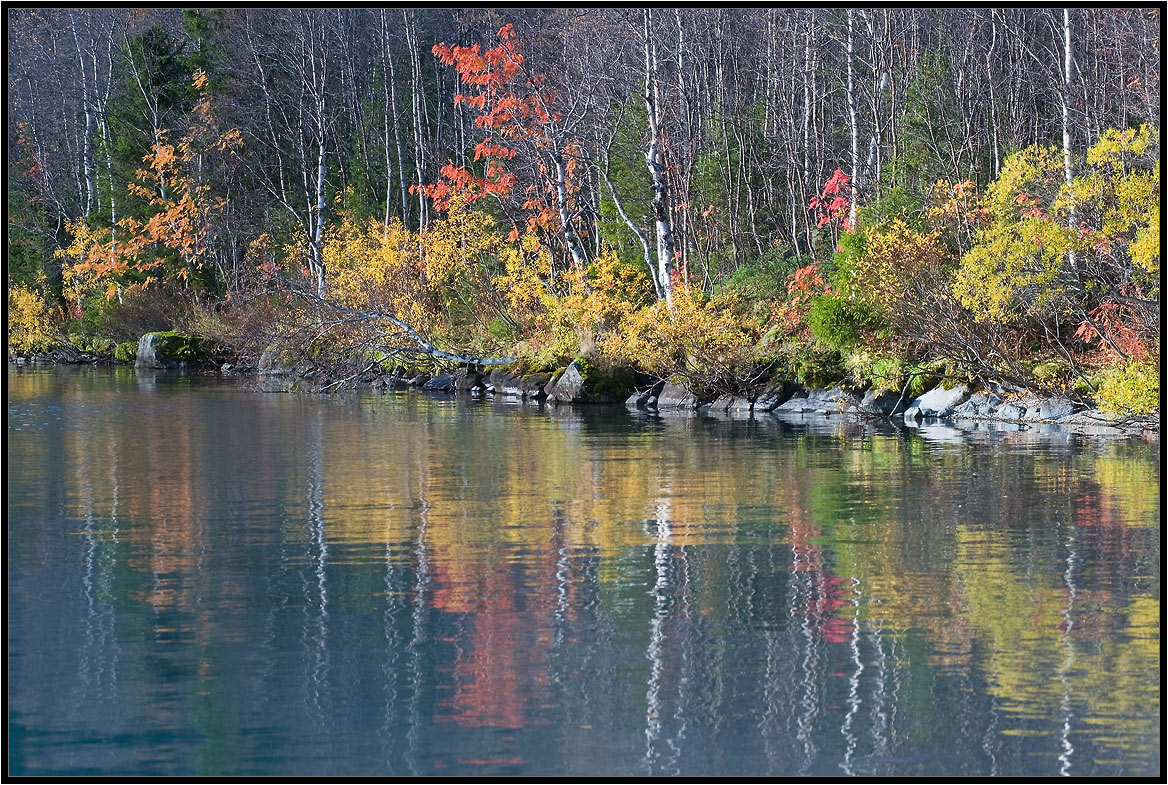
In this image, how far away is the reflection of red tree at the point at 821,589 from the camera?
926 centimetres

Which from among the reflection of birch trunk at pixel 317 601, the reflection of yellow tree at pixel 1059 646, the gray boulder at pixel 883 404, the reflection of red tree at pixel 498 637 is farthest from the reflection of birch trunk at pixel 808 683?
the gray boulder at pixel 883 404

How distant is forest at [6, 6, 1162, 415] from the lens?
80.1 feet

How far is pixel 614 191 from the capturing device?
109 feet

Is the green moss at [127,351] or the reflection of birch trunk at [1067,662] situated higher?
the green moss at [127,351]

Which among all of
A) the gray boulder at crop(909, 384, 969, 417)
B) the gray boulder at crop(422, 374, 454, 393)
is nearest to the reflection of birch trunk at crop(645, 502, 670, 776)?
the gray boulder at crop(909, 384, 969, 417)

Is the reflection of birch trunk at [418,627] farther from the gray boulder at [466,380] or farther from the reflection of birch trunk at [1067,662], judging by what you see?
the gray boulder at [466,380]

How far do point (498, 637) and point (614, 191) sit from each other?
2504cm

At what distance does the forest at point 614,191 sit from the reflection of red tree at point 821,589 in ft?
33.2

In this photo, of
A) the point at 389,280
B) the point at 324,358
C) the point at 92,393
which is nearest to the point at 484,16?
the point at 389,280

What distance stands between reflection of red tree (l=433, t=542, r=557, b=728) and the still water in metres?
0.03

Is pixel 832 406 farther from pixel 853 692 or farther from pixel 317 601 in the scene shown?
pixel 853 692

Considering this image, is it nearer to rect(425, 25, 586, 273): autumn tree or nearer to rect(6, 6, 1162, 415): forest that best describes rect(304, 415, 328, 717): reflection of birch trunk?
rect(6, 6, 1162, 415): forest

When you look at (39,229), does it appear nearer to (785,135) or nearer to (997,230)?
(785,135)

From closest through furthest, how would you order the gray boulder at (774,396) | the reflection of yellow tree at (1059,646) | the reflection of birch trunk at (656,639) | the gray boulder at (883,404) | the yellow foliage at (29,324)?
1. the reflection of birch trunk at (656,639)
2. the reflection of yellow tree at (1059,646)
3. the gray boulder at (883,404)
4. the gray boulder at (774,396)
5. the yellow foliage at (29,324)
